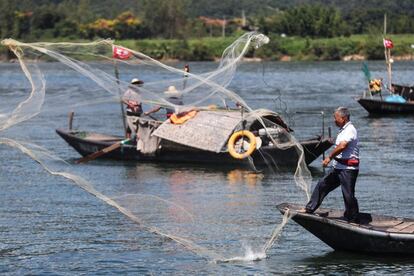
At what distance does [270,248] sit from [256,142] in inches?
314

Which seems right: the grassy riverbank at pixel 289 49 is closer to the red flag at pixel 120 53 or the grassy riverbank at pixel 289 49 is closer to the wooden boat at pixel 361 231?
the red flag at pixel 120 53

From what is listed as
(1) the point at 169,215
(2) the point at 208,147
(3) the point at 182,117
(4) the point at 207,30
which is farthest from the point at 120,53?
(4) the point at 207,30

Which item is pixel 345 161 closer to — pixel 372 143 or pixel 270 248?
pixel 270 248

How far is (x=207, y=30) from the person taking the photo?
167750mm

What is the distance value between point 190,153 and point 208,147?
0.80m

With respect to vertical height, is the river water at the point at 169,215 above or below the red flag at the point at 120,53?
below

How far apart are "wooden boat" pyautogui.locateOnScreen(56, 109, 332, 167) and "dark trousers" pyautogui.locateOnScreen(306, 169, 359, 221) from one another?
837cm

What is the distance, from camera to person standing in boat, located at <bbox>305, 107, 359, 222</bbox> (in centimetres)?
1430

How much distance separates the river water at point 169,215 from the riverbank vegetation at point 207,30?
90.6 meters

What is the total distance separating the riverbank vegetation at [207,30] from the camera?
12569 centimetres

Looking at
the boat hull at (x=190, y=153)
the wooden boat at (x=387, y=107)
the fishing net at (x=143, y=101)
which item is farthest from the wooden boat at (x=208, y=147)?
the wooden boat at (x=387, y=107)

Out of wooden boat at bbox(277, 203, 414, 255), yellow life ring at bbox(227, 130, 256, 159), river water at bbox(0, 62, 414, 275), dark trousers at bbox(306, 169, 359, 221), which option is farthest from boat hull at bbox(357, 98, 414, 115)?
dark trousers at bbox(306, 169, 359, 221)

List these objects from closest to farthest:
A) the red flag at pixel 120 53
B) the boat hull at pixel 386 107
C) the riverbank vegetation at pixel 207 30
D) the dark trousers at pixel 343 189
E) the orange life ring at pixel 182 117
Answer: the dark trousers at pixel 343 189
the red flag at pixel 120 53
the orange life ring at pixel 182 117
the boat hull at pixel 386 107
the riverbank vegetation at pixel 207 30

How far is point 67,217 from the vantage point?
18406 millimetres
